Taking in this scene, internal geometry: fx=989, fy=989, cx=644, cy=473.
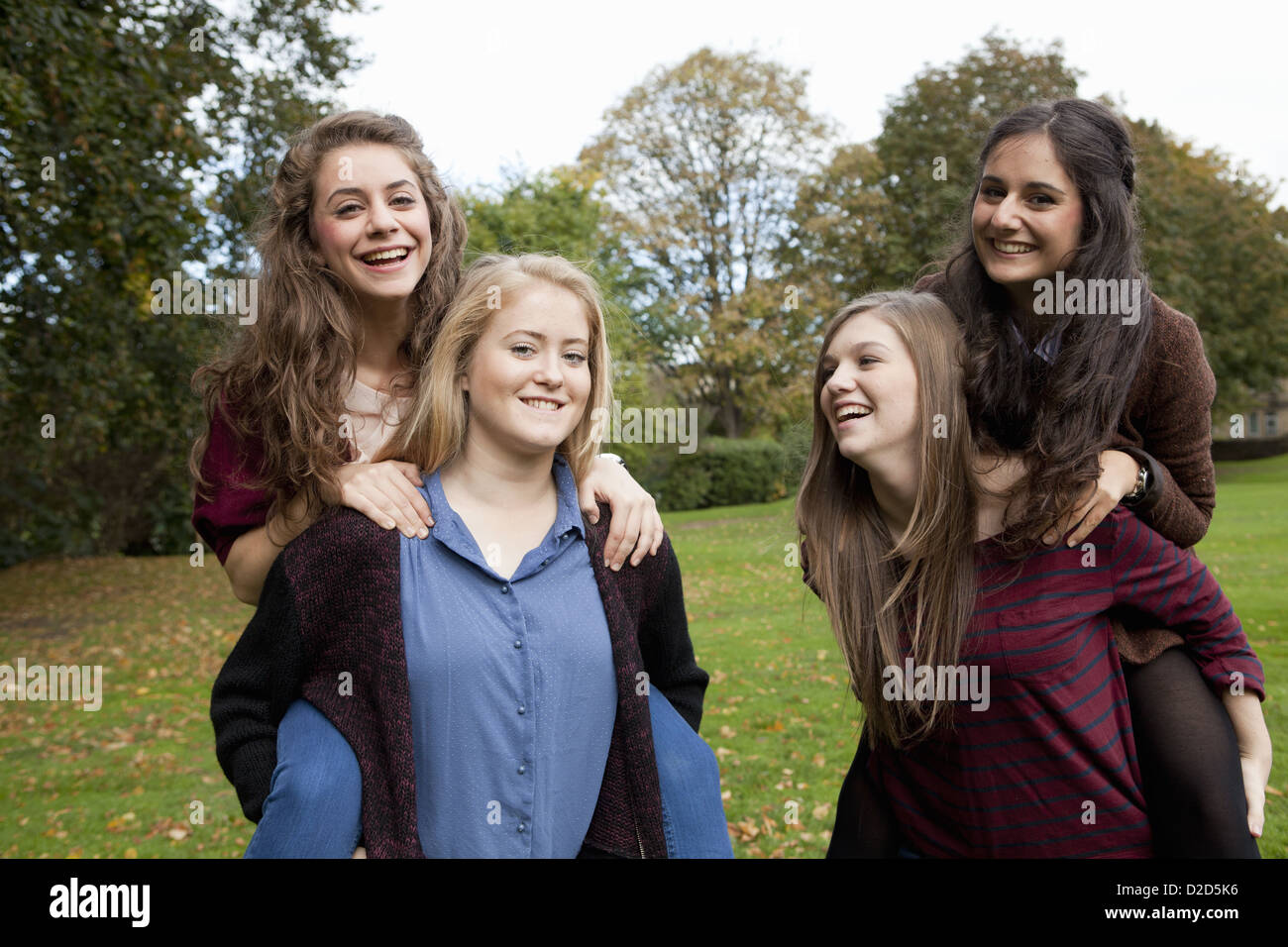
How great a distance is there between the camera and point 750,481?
26.4m

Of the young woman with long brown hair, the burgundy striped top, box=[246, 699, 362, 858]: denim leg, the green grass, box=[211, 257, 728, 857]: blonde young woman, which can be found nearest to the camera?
box=[246, 699, 362, 858]: denim leg

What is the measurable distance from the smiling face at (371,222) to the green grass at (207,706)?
4.31 feet

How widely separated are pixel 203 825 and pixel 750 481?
20981 millimetres

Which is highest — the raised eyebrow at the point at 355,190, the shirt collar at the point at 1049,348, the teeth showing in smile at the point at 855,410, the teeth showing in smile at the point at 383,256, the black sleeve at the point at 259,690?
the raised eyebrow at the point at 355,190

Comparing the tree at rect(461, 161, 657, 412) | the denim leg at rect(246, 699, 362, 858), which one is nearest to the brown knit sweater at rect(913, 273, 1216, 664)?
the denim leg at rect(246, 699, 362, 858)

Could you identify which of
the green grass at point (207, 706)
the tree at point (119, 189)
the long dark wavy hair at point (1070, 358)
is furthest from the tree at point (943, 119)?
the long dark wavy hair at point (1070, 358)

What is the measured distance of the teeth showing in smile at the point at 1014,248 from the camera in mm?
2541

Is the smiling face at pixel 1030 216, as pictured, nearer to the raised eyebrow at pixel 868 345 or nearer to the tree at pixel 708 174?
the raised eyebrow at pixel 868 345

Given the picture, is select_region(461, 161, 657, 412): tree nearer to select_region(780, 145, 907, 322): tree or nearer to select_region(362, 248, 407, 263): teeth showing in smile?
select_region(780, 145, 907, 322): tree

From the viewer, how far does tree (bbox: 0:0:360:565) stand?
9.12 meters

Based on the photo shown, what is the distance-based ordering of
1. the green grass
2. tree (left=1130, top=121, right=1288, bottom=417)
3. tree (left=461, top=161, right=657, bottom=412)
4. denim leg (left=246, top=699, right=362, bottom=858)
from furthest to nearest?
tree (left=1130, top=121, right=1288, bottom=417), tree (left=461, top=161, right=657, bottom=412), the green grass, denim leg (left=246, top=699, right=362, bottom=858)

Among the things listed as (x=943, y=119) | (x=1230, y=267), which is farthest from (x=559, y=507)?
A: (x=1230, y=267)

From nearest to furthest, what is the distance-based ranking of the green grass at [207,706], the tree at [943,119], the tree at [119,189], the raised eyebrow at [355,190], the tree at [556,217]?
1. the raised eyebrow at [355,190]
2. the green grass at [207,706]
3. the tree at [119,189]
4. the tree at [556,217]
5. the tree at [943,119]
